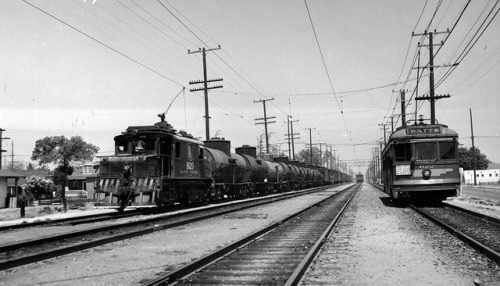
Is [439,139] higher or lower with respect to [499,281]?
higher

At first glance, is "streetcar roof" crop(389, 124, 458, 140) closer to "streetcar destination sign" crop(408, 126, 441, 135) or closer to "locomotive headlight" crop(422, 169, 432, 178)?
"streetcar destination sign" crop(408, 126, 441, 135)

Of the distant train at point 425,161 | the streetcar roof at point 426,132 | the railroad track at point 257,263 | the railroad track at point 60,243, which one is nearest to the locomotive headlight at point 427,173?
the distant train at point 425,161

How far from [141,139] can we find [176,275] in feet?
38.8

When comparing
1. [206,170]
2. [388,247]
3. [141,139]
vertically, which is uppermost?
[141,139]

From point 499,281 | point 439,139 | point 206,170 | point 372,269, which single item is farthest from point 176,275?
point 206,170

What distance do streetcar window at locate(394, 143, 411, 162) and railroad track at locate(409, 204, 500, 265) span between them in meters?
2.37

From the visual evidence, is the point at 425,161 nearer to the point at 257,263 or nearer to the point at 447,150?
the point at 447,150

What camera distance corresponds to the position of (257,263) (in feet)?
22.0

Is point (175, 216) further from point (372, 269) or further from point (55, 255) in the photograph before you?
point (372, 269)

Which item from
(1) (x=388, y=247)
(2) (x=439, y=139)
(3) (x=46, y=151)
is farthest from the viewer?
(3) (x=46, y=151)

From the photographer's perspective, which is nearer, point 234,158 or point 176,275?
point 176,275

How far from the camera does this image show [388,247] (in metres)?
8.14

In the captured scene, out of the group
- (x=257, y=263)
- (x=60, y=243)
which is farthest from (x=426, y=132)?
(x=60, y=243)

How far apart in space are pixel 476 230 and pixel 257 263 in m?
6.54
